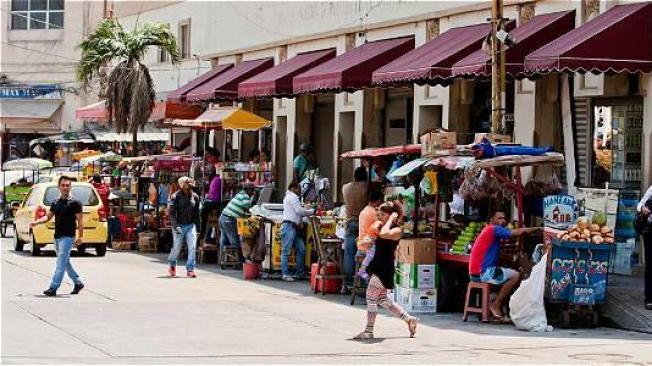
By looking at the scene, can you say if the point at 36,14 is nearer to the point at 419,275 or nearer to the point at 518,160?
the point at 419,275

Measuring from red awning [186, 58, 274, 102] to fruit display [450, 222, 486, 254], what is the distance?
16128 mm

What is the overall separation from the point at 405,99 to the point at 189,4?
47.7 ft

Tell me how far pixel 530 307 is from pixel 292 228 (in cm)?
722


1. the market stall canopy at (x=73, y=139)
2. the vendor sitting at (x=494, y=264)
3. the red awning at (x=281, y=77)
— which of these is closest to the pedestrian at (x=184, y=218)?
the red awning at (x=281, y=77)

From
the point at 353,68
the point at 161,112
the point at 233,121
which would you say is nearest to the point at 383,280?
the point at 353,68

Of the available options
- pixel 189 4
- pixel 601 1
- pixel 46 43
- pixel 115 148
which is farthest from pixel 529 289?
pixel 46 43

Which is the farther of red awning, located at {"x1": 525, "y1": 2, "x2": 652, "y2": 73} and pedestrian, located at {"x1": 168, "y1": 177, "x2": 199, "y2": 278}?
pedestrian, located at {"x1": 168, "y1": 177, "x2": 199, "y2": 278}

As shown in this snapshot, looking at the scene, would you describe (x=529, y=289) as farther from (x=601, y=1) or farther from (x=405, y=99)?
(x=405, y=99)

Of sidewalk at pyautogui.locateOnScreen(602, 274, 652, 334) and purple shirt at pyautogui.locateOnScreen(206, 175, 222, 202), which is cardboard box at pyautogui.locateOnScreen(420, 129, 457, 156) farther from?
purple shirt at pyautogui.locateOnScreen(206, 175, 222, 202)

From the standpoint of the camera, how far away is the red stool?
17.7 meters

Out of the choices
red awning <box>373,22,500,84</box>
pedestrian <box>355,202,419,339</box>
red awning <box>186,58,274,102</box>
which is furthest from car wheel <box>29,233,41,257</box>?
pedestrian <box>355,202,419,339</box>

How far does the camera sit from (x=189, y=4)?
42812 millimetres

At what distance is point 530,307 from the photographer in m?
17.0

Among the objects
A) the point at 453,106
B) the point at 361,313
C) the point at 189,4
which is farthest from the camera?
the point at 189,4
